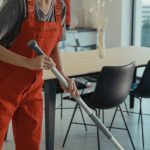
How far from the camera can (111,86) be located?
2.51 meters

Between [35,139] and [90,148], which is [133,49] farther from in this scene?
[35,139]

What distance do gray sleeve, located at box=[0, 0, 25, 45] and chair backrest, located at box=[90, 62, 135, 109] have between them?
1.07m

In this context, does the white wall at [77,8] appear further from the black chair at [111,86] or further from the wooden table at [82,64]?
the black chair at [111,86]

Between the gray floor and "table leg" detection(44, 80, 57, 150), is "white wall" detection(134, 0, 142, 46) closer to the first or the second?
the gray floor

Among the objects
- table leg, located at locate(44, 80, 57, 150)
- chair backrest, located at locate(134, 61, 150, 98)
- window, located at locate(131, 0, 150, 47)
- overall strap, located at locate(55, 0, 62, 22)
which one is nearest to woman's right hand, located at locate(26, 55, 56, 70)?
overall strap, located at locate(55, 0, 62, 22)

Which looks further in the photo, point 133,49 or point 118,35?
point 118,35

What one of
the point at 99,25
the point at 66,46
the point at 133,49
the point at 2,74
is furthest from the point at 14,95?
the point at 66,46

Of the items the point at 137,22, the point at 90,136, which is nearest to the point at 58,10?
the point at 90,136

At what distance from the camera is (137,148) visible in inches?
112

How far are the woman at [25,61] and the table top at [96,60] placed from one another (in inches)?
25.1

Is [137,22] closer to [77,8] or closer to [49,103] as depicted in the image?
[77,8]

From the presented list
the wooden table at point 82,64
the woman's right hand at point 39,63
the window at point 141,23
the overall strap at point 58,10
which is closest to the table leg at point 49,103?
the wooden table at point 82,64

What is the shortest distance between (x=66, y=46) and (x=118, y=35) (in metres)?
0.81

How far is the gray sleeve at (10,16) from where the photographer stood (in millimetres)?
1471
